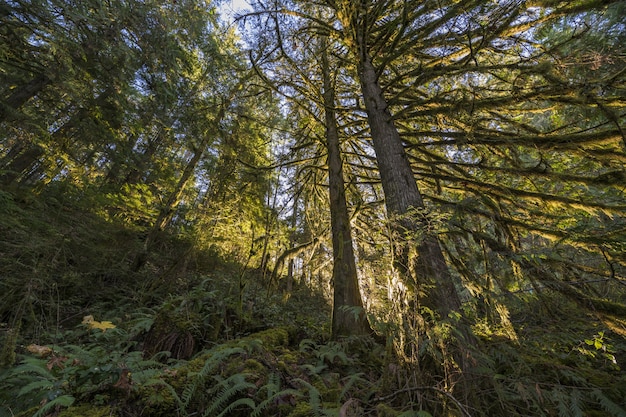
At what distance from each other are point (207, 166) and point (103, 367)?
24.2 ft

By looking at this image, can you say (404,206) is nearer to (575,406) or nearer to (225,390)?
(575,406)

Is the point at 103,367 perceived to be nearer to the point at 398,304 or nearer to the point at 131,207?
the point at 398,304

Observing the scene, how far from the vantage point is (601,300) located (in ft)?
9.57

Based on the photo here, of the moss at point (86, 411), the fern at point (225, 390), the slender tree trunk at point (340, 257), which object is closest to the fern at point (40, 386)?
the moss at point (86, 411)

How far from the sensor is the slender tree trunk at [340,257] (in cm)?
495

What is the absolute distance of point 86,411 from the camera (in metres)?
2.09

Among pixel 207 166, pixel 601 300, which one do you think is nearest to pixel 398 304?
pixel 601 300

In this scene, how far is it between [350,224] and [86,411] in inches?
191

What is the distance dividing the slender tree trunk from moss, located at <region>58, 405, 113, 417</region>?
125 inches

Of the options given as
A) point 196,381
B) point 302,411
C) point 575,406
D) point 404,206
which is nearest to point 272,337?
point 196,381

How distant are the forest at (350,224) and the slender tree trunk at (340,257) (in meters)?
0.05

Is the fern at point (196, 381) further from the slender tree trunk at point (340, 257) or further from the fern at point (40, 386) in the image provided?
the slender tree trunk at point (340, 257)

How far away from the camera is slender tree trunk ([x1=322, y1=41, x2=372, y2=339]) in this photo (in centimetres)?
495

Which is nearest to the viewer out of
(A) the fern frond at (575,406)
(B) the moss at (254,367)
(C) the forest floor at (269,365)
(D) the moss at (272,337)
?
(A) the fern frond at (575,406)
